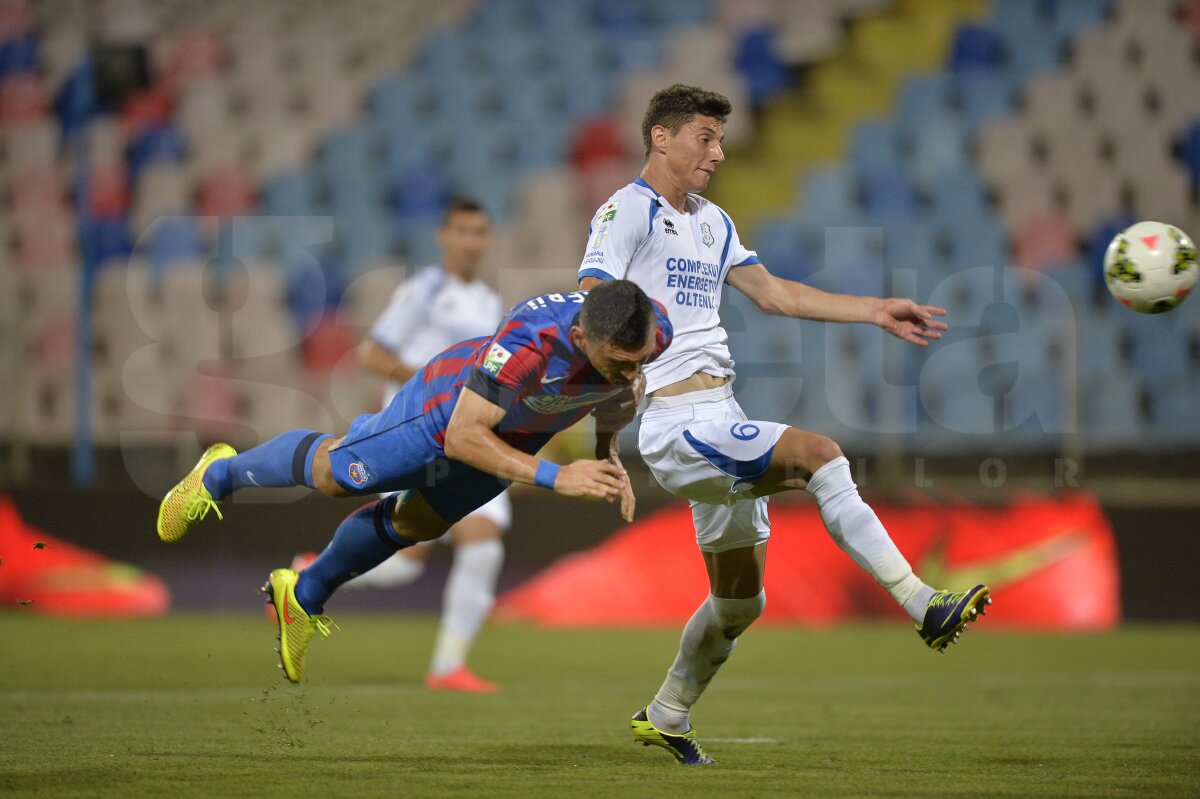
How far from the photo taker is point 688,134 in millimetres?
5383

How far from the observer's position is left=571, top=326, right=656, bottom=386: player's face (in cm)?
460

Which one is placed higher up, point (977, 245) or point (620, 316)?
point (977, 245)

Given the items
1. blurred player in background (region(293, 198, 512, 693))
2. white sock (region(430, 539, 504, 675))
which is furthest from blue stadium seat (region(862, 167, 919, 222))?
white sock (region(430, 539, 504, 675))

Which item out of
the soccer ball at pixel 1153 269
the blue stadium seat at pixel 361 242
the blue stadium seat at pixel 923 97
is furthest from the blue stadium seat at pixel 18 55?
the soccer ball at pixel 1153 269

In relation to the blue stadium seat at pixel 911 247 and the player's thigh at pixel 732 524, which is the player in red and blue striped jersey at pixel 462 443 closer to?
the player's thigh at pixel 732 524

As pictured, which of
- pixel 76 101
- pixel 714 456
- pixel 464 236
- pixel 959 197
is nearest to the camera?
pixel 714 456

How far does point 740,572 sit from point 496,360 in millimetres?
1299

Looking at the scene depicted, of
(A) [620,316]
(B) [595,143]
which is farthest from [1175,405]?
(A) [620,316]

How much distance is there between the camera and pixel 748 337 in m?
12.6

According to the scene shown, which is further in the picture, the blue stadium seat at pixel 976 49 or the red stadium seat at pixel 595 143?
the blue stadium seat at pixel 976 49

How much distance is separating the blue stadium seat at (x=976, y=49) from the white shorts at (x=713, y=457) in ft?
33.9

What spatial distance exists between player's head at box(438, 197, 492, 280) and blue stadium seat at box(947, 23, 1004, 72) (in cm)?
779

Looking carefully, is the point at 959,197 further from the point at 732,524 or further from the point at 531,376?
the point at 531,376

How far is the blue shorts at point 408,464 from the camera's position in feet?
17.1
